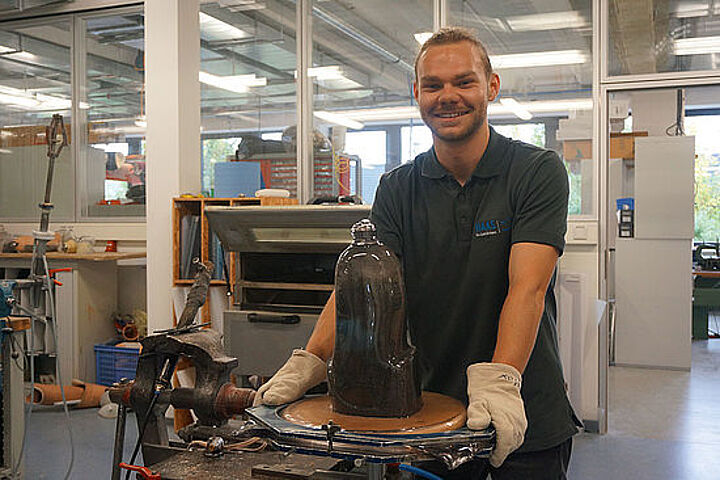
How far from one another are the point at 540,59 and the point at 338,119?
1347 mm

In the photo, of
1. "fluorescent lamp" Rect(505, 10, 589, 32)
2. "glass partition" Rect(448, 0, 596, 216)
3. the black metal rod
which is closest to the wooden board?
the black metal rod

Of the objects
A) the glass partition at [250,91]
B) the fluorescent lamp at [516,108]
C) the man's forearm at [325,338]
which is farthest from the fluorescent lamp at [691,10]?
the man's forearm at [325,338]

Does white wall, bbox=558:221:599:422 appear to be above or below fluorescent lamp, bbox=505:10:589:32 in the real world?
below

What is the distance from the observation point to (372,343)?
117 cm

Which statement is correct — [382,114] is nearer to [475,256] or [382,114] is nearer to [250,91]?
[250,91]

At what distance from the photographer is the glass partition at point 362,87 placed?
4582mm

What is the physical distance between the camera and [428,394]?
131 cm

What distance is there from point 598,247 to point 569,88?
967mm

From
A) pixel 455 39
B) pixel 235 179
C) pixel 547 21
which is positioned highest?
pixel 547 21

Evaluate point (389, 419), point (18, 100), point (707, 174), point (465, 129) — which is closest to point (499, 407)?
point (389, 419)

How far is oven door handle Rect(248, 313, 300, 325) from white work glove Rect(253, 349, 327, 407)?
2.00m

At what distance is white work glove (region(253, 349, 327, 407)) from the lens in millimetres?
1242

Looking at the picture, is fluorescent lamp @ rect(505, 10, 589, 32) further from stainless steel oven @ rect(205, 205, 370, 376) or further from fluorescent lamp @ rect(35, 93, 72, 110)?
fluorescent lamp @ rect(35, 93, 72, 110)

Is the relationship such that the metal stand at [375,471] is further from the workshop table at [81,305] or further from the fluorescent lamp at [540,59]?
the workshop table at [81,305]
